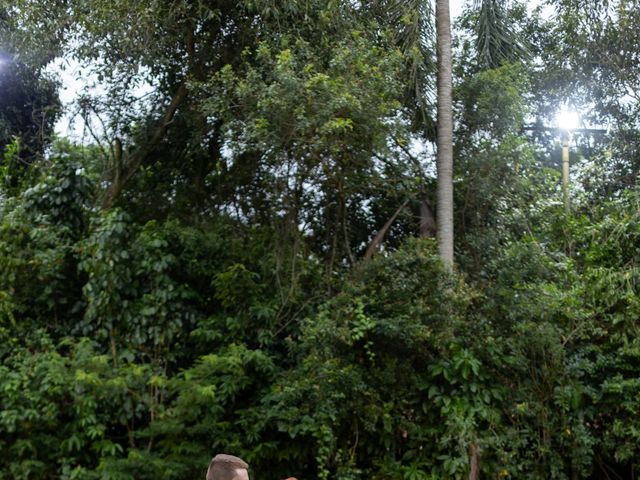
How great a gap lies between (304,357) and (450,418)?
6.35 feet

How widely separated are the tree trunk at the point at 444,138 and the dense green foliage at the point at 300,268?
21 centimetres

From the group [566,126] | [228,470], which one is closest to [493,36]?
[566,126]

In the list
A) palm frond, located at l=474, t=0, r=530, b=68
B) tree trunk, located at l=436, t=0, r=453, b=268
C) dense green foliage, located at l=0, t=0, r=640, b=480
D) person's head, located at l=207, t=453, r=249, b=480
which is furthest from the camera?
palm frond, located at l=474, t=0, r=530, b=68

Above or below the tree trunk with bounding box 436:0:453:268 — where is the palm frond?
above

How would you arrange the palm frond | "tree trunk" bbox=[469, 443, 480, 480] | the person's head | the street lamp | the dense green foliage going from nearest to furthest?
the person's head, "tree trunk" bbox=[469, 443, 480, 480], the dense green foliage, the palm frond, the street lamp

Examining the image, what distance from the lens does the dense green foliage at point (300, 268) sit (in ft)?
34.8

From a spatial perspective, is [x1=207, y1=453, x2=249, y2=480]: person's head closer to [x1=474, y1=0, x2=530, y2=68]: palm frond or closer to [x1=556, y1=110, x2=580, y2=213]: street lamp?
[x1=474, y1=0, x2=530, y2=68]: palm frond

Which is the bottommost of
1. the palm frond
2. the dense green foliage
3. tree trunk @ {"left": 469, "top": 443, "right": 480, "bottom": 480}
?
tree trunk @ {"left": 469, "top": 443, "right": 480, "bottom": 480}

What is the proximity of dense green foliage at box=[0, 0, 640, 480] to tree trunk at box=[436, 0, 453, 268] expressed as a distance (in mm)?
207

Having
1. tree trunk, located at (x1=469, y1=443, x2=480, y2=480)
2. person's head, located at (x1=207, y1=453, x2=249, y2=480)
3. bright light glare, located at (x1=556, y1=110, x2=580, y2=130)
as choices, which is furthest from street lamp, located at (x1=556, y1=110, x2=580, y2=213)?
person's head, located at (x1=207, y1=453, x2=249, y2=480)

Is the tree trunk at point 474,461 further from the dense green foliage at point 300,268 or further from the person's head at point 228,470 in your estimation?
the person's head at point 228,470

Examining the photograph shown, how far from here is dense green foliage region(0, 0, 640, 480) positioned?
10.6 metres

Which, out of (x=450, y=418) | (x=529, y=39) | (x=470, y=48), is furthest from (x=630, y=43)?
(x=450, y=418)

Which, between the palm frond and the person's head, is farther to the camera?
the palm frond
